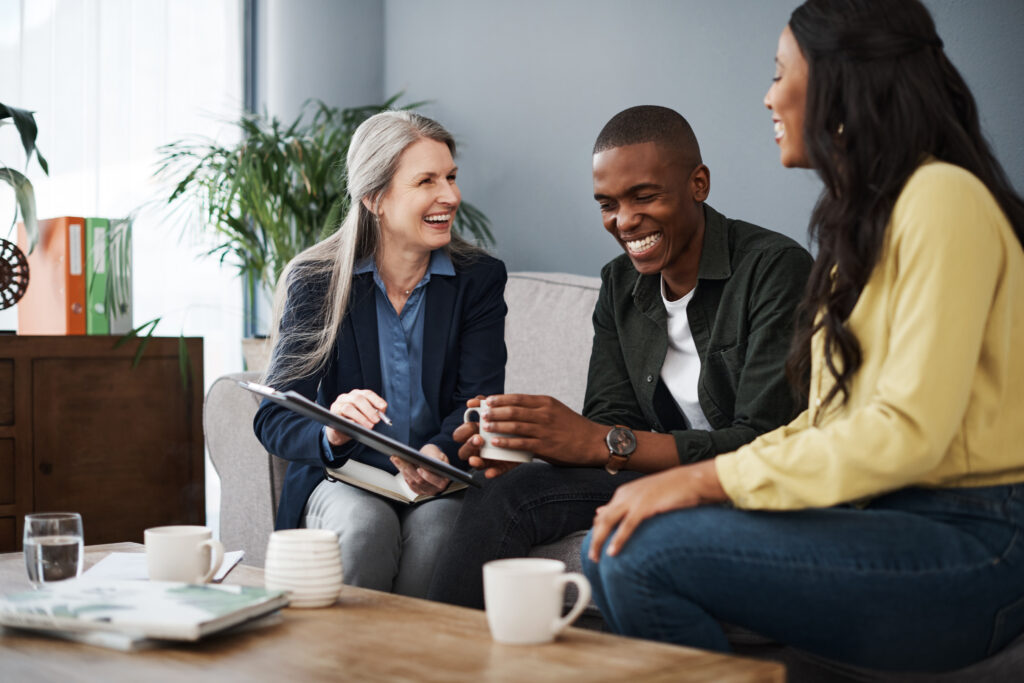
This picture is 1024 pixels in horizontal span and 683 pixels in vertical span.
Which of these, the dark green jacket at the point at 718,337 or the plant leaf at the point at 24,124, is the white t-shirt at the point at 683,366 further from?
the plant leaf at the point at 24,124

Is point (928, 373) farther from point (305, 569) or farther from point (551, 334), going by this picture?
point (551, 334)

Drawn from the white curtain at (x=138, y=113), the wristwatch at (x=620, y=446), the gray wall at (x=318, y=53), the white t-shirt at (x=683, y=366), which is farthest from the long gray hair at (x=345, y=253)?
the gray wall at (x=318, y=53)

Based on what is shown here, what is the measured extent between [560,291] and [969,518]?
149cm

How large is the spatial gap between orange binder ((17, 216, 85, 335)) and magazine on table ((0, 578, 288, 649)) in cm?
185

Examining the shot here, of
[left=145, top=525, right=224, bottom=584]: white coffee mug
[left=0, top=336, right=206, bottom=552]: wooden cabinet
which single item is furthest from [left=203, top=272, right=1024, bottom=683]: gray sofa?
[left=145, top=525, right=224, bottom=584]: white coffee mug

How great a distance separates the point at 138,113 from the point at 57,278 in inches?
37.4

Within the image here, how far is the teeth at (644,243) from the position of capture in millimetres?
1824

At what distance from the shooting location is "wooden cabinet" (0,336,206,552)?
2.61m

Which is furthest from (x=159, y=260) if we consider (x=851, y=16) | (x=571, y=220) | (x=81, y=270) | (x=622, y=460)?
(x=851, y=16)

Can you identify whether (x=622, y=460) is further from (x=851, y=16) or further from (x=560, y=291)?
(x=560, y=291)

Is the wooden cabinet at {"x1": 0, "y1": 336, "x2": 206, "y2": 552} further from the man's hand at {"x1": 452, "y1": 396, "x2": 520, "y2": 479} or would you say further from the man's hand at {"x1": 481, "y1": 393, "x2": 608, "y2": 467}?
the man's hand at {"x1": 481, "y1": 393, "x2": 608, "y2": 467}

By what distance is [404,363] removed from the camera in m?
2.06

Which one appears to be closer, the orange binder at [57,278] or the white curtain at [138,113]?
the orange binder at [57,278]

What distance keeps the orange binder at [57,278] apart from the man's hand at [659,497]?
2126 mm
